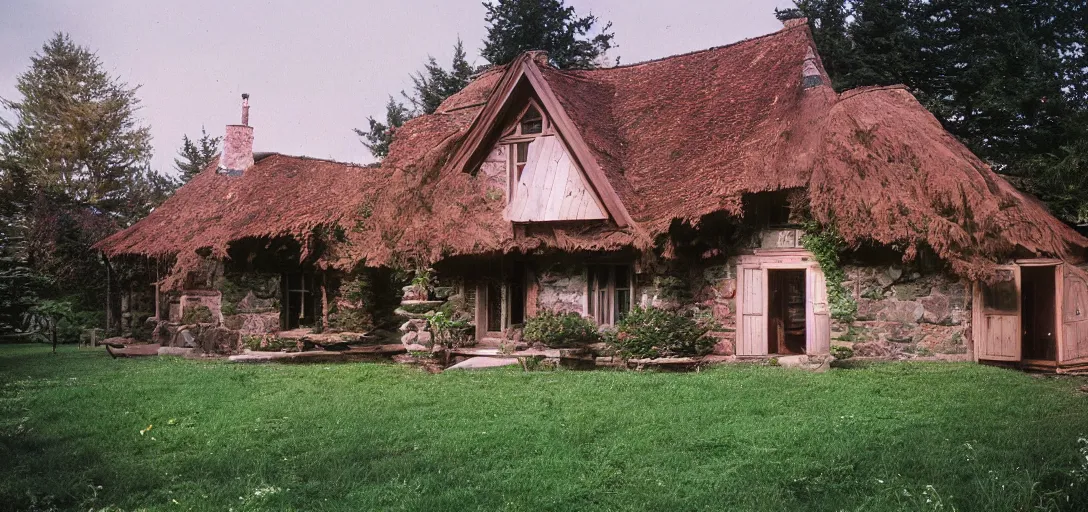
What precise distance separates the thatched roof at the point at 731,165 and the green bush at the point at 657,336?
55.4 inches

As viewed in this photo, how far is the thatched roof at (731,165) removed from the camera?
1373cm

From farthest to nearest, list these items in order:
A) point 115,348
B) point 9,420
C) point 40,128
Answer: point 40,128, point 115,348, point 9,420

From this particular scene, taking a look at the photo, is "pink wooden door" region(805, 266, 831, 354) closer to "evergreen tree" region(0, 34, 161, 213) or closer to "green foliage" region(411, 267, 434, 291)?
"green foliage" region(411, 267, 434, 291)

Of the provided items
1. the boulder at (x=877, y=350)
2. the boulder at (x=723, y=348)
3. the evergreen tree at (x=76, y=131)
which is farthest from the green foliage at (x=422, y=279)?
the evergreen tree at (x=76, y=131)

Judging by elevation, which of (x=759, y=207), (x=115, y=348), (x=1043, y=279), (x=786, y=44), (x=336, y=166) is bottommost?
(x=115, y=348)

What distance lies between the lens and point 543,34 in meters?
29.8

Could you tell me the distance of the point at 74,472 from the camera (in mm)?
7789

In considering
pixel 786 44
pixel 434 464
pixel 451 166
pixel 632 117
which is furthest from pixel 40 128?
pixel 434 464

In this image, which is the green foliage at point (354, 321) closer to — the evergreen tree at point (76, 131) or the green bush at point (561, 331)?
the green bush at point (561, 331)

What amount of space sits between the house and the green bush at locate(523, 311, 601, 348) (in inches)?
36.5

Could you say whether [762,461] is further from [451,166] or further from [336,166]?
[336,166]

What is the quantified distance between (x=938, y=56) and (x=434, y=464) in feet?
70.6

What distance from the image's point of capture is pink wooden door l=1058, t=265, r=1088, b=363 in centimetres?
1427

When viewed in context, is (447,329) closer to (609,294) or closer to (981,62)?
(609,294)
